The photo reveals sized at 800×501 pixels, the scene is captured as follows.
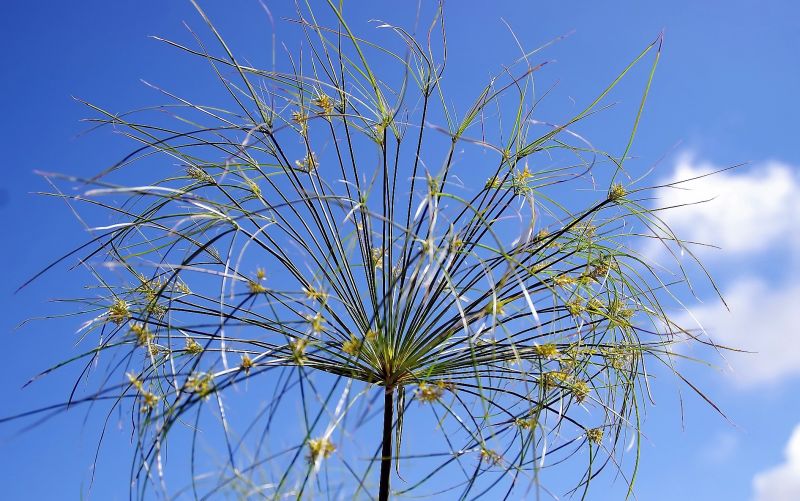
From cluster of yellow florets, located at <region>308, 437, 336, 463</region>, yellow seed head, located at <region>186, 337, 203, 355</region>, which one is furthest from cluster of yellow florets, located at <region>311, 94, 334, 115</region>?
cluster of yellow florets, located at <region>308, 437, 336, 463</region>

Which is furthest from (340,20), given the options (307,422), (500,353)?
(307,422)

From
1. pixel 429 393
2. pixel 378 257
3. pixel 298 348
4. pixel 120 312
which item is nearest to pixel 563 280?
pixel 378 257

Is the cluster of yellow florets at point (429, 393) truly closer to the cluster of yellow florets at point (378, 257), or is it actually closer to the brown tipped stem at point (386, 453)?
the brown tipped stem at point (386, 453)

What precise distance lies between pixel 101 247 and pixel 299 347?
1.30 meters

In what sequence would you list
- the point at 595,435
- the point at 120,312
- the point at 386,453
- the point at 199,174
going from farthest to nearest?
the point at 199,174 < the point at 595,435 < the point at 120,312 < the point at 386,453

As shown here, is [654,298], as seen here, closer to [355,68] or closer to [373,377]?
[373,377]

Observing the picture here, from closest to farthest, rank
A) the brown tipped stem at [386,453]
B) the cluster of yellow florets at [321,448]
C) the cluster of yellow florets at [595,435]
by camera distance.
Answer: the cluster of yellow florets at [321,448] → the brown tipped stem at [386,453] → the cluster of yellow florets at [595,435]

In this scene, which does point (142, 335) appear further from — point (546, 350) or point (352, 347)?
point (546, 350)

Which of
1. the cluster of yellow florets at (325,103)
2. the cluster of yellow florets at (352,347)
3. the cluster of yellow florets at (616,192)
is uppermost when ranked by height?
the cluster of yellow florets at (325,103)

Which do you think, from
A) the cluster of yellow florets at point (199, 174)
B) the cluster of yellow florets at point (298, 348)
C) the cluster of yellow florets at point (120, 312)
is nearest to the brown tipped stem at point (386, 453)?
the cluster of yellow florets at point (298, 348)

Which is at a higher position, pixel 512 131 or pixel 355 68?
pixel 355 68

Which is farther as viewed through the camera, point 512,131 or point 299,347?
point 512,131

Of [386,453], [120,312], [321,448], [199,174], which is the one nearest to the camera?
[321,448]

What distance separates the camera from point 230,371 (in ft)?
9.86
